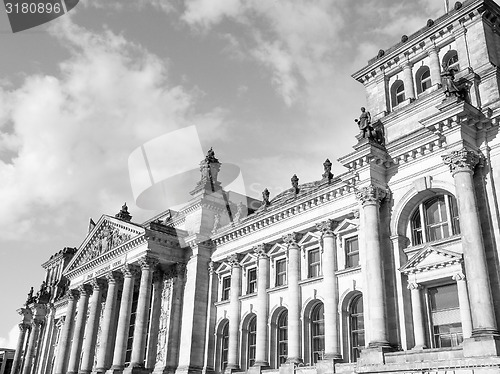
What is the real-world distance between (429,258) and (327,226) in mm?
7610

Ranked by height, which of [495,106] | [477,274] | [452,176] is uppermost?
[495,106]

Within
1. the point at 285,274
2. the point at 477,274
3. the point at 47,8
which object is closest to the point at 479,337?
the point at 477,274

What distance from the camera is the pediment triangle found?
71.9 feet

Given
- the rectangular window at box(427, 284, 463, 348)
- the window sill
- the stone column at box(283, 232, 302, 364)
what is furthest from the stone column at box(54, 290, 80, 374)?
the rectangular window at box(427, 284, 463, 348)

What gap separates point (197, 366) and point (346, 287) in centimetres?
1337

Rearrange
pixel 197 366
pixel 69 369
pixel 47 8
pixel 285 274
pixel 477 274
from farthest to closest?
pixel 69 369
pixel 197 366
pixel 285 274
pixel 477 274
pixel 47 8

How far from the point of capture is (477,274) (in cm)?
1958

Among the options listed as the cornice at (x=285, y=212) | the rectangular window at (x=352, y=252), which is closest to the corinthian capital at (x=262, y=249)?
the cornice at (x=285, y=212)

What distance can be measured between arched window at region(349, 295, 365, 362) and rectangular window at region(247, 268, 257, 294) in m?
8.49

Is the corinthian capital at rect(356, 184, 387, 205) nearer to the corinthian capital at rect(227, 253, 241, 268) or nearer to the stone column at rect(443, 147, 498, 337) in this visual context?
the stone column at rect(443, 147, 498, 337)

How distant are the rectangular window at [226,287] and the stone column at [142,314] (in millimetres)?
5296

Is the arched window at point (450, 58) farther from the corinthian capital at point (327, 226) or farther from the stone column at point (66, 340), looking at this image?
the stone column at point (66, 340)

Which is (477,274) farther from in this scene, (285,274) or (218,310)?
(218,310)

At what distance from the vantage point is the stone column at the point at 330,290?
26.7 meters
